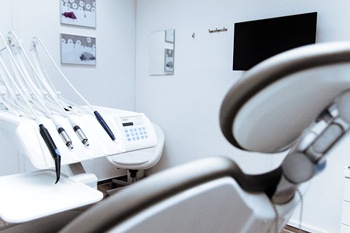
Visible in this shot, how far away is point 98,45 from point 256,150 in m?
3.28

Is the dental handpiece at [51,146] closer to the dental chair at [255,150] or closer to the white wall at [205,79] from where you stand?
the dental chair at [255,150]

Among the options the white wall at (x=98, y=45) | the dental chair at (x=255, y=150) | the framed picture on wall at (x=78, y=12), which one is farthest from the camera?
the framed picture on wall at (x=78, y=12)

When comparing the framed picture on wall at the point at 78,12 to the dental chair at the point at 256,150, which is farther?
the framed picture on wall at the point at 78,12

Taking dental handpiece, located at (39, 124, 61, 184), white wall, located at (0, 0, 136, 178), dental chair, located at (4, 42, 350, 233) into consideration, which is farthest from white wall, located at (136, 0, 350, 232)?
dental chair, located at (4, 42, 350, 233)

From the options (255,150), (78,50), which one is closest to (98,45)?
(78,50)

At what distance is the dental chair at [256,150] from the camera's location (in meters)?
0.28

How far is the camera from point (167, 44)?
3.34m

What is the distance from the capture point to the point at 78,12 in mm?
3162

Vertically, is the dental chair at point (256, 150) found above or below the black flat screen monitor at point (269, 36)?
below

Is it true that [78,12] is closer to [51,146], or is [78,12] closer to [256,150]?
[51,146]

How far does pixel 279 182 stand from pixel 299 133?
0.21 ft

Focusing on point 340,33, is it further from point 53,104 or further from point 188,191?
point 188,191

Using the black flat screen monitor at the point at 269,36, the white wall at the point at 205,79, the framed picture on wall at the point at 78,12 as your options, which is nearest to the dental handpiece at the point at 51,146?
the white wall at the point at 205,79

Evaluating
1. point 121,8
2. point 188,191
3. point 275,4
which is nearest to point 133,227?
point 188,191
